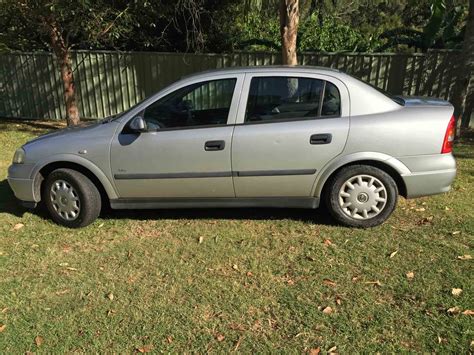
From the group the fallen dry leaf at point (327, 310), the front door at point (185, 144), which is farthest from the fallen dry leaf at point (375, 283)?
the front door at point (185, 144)

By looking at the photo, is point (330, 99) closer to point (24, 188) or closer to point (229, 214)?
point (229, 214)

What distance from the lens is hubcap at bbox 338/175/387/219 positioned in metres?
4.51

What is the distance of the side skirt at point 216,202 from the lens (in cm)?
467

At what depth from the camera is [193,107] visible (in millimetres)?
4688

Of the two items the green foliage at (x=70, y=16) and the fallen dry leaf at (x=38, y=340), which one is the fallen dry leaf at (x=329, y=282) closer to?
the fallen dry leaf at (x=38, y=340)

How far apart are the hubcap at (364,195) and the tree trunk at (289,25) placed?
12.5ft

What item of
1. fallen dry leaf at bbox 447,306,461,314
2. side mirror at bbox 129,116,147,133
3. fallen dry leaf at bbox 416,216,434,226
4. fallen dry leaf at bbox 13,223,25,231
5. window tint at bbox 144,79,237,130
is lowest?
fallen dry leaf at bbox 13,223,25,231

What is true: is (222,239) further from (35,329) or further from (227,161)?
(35,329)

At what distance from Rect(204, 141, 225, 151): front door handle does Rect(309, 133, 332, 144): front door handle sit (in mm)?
853

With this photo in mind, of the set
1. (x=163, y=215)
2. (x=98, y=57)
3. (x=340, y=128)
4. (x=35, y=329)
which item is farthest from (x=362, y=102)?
(x=98, y=57)

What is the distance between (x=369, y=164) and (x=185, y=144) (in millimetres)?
1803

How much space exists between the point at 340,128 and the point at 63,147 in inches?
111

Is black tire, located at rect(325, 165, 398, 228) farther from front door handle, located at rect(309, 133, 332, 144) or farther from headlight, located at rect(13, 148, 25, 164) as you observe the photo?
headlight, located at rect(13, 148, 25, 164)

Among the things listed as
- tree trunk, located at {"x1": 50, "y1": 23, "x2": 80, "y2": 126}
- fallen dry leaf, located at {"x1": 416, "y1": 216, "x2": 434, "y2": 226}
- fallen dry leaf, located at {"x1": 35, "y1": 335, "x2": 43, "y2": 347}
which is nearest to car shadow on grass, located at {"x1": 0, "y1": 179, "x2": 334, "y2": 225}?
fallen dry leaf, located at {"x1": 416, "y1": 216, "x2": 434, "y2": 226}
